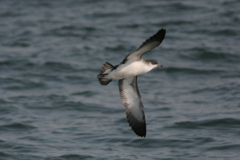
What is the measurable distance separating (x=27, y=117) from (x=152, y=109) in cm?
272

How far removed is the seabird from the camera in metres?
5.69

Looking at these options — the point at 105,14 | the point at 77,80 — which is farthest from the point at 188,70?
the point at 105,14

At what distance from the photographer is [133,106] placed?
7.03m

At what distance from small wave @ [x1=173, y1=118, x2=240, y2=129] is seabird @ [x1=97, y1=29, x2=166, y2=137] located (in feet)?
5.75

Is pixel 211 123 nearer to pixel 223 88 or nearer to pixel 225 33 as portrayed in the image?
pixel 223 88

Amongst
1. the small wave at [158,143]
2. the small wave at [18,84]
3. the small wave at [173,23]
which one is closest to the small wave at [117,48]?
the small wave at [173,23]

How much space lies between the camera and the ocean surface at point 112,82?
774cm

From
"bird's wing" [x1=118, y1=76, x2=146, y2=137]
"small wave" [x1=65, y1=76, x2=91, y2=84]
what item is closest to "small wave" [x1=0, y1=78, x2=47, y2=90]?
"small wave" [x1=65, y1=76, x2=91, y2=84]

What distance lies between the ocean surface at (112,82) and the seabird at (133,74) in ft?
2.74

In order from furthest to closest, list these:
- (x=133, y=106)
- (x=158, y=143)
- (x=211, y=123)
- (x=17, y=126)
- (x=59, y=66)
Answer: (x=59, y=66)
(x=211, y=123)
(x=17, y=126)
(x=158, y=143)
(x=133, y=106)

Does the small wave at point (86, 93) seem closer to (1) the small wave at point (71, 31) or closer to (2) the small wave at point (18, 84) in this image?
(2) the small wave at point (18, 84)

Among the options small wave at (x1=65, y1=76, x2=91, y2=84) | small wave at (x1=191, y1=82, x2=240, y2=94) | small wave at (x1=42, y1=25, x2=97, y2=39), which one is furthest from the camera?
small wave at (x1=42, y1=25, x2=97, y2=39)

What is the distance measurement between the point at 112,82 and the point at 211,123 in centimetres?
321

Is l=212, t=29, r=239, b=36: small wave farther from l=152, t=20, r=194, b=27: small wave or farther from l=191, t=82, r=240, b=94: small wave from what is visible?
l=191, t=82, r=240, b=94: small wave
